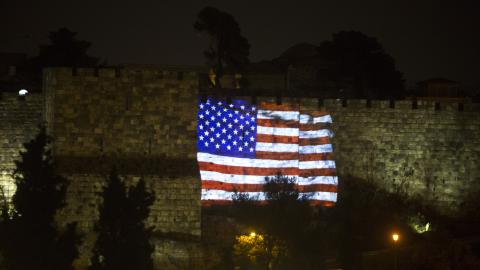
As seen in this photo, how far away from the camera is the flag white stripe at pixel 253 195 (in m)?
22.5

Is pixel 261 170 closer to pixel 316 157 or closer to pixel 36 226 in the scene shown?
pixel 316 157

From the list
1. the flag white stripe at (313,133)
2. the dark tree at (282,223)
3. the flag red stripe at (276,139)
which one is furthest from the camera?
the flag white stripe at (313,133)

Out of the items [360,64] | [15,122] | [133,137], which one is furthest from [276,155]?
[360,64]

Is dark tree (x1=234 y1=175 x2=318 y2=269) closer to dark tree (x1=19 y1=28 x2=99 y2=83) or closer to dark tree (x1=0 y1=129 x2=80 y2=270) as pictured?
dark tree (x1=0 y1=129 x2=80 y2=270)

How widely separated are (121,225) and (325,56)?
949 inches

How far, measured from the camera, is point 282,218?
20844mm

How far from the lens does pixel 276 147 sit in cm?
2414

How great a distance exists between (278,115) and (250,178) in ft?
6.34

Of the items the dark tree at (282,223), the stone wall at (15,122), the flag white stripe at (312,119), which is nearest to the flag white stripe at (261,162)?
the flag white stripe at (312,119)

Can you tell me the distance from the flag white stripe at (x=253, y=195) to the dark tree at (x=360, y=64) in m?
15.9

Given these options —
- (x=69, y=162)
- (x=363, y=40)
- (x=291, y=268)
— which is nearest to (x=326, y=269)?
(x=291, y=268)

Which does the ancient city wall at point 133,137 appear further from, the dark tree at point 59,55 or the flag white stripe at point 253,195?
A: the dark tree at point 59,55

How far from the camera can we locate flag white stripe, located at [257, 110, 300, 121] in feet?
79.4

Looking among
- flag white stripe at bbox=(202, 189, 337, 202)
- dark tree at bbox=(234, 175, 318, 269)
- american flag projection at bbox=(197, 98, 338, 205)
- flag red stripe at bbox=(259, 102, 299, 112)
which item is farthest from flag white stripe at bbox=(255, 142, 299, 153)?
dark tree at bbox=(234, 175, 318, 269)
